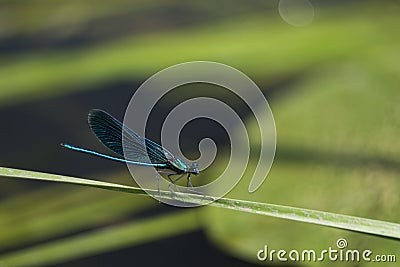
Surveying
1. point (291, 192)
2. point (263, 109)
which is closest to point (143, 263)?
point (291, 192)

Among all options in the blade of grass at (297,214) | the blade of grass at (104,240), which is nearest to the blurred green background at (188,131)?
the blade of grass at (104,240)

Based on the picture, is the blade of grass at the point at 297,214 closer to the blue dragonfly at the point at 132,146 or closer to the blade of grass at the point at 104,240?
the blue dragonfly at the point at 132,146

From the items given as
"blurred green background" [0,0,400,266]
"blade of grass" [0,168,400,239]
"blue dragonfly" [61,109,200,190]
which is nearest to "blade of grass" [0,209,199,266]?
"blurred green background" [0,0,400,266]

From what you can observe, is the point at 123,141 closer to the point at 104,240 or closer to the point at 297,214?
the point at 104,240

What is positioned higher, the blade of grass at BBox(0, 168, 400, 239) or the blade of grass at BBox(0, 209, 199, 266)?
the blade of grass at BBox(0, 168, 400, 239)

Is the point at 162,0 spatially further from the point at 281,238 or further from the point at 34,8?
the point at 281,238

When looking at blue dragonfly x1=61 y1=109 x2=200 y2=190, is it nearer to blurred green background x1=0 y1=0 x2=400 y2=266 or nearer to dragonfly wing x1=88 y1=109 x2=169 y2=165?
dragonfly wing x1=88 y1=109 x2=169 y2=165
